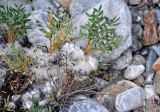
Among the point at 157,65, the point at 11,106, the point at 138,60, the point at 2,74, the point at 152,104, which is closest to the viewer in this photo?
the point at 11,106

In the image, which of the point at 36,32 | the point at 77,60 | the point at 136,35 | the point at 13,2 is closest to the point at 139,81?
the point at 136,35

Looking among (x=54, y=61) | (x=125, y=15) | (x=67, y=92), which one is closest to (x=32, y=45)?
(x=54, y=61)

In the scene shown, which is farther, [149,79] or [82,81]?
[149,79]

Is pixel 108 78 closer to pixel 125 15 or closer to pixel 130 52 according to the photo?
pixel 130 52

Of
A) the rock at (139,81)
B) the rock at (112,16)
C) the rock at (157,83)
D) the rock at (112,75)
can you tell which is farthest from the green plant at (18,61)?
the rock at (157,83)

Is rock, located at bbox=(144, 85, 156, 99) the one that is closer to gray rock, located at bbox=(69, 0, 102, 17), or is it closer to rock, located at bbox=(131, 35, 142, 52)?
rock, located at bbox=(131, 35, 142, 52)

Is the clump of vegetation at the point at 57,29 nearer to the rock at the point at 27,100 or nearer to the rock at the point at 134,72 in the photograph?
the rock at the point at 27,100

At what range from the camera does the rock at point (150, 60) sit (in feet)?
12.5

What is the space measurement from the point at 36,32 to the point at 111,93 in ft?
2.56

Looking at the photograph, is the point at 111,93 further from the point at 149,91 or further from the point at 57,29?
the point at 57,29

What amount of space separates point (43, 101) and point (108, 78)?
2.04 ft

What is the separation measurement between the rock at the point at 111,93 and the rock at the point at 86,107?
0.12m

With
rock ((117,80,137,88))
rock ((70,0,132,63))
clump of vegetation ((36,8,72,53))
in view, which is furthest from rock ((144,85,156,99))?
clump of vegetation ((36,8,72,53))

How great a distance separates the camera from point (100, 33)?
3.54 meters
